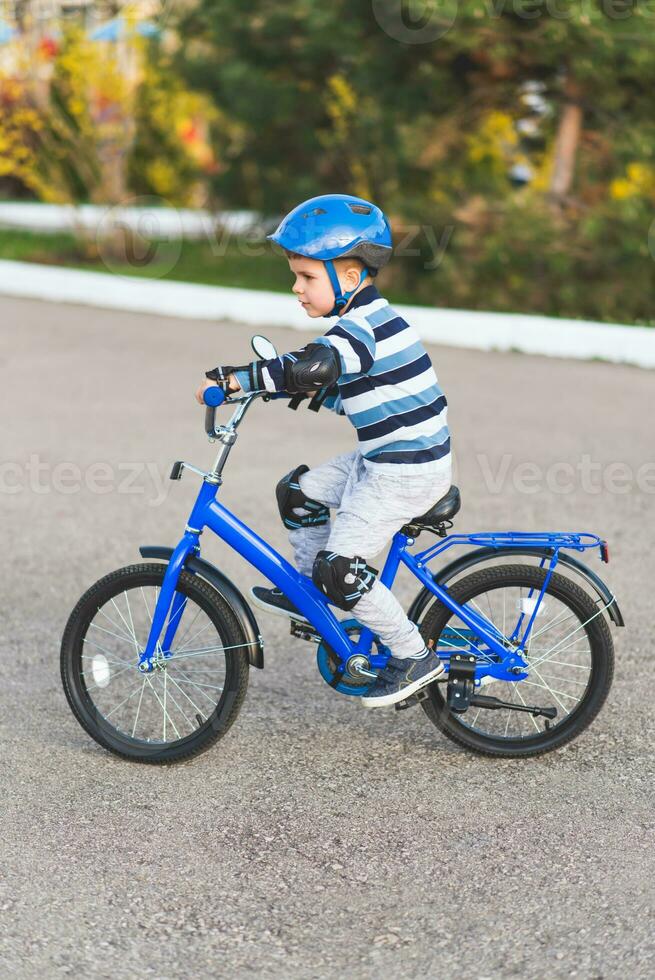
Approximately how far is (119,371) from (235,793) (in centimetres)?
732

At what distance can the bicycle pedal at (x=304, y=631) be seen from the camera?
404cm

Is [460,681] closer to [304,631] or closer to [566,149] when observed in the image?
[304,631]

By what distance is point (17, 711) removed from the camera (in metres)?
4.46

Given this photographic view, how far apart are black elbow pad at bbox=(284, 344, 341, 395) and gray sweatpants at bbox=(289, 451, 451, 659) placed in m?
0.39

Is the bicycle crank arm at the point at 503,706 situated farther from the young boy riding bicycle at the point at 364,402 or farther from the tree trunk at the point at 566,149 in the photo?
the tree trunk at the point at 566,149

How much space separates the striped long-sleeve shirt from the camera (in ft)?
12.1

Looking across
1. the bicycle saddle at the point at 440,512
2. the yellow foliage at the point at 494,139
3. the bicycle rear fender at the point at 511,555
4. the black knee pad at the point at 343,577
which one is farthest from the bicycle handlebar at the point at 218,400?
the yellow foliage at the point at 494,139

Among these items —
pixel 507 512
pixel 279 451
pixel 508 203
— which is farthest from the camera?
pixel 508 203

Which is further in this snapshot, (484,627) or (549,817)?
(484,627)

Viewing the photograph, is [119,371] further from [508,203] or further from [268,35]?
[268,35]

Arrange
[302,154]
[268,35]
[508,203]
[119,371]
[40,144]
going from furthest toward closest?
[40,144] → [302,154] → [268,35] → [508,203] → [119,371]

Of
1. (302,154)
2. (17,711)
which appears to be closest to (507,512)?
(17,711)

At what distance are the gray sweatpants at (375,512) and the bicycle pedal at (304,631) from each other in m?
0.18

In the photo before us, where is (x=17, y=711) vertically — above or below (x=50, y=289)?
above
